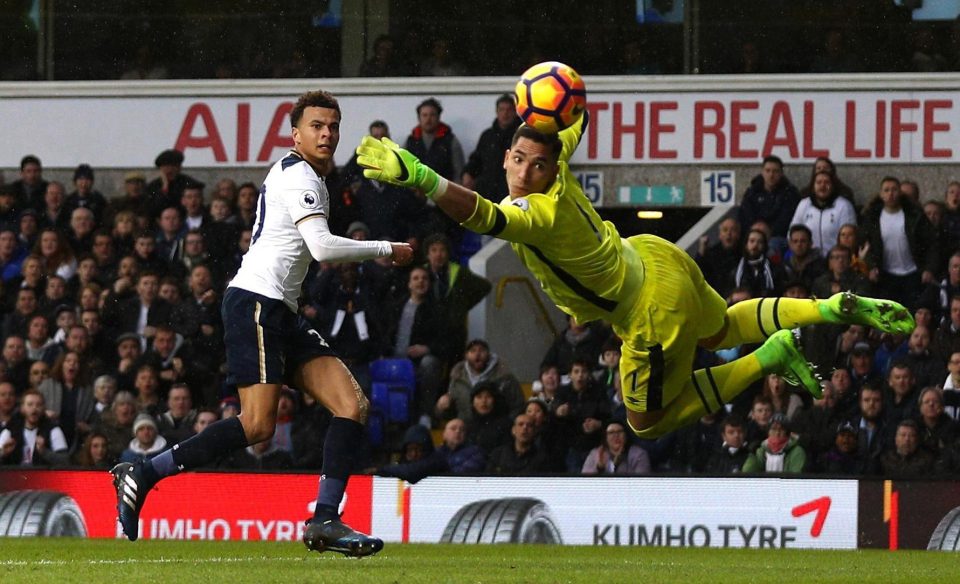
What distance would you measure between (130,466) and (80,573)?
34.9 inches

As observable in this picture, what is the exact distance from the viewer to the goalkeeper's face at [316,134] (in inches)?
347

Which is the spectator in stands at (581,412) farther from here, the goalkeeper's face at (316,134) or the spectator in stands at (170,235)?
the goalkeeper's face at (316,134)

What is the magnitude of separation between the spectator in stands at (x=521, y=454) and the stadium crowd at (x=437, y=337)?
0.7 inches

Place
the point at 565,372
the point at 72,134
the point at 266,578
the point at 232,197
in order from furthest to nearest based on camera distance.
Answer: the point at 72,134 → the point at 232,197 → the point at 565,372 → the point at 266,578

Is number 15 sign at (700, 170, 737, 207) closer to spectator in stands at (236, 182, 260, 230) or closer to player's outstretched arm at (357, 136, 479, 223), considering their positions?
spectator in stands at (236, 182, 260, 230)

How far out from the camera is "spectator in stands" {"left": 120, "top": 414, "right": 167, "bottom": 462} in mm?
13594

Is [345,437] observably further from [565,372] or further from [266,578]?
[565,372]

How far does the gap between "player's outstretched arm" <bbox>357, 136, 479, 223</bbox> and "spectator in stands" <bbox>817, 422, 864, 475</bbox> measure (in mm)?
5816

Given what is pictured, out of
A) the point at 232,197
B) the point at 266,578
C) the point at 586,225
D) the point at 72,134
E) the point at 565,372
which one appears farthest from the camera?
the point at 72,134

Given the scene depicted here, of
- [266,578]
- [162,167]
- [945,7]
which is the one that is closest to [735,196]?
[945,7]

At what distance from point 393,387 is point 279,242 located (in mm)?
6165

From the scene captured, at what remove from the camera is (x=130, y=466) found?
8883 mm

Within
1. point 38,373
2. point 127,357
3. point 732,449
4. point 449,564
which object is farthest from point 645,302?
point 38,373

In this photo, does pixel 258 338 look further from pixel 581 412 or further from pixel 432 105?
pixel 432 105
